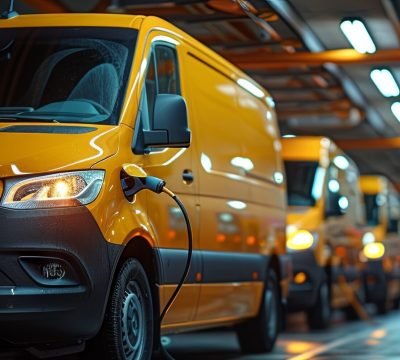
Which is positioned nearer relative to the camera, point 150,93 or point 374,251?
point 150,93

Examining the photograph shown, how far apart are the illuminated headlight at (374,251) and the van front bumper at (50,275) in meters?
15.3

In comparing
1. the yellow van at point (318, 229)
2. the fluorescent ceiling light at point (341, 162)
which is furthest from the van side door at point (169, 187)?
the fluorescent ceiling light at point (341, 162)

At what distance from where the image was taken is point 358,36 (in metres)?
20.9

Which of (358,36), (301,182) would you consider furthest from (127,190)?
(358,36)

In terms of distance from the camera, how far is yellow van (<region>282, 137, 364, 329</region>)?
15906mm

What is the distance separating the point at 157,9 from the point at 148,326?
8102 mm

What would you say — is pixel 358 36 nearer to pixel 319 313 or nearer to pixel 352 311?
pixel 352 311

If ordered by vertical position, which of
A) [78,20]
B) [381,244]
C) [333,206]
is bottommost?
[381,244]

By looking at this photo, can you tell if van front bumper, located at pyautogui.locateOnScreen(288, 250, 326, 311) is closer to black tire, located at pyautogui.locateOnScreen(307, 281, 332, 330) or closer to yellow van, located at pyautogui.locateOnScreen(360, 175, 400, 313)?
black tire, located at pyautogui.locateOnScreen(307, 281, 332, 330)

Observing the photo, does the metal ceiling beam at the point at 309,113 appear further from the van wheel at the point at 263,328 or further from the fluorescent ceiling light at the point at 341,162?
the van wheel at the point at 263,328

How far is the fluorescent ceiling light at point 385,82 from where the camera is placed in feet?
81.5

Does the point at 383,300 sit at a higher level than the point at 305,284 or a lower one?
lower

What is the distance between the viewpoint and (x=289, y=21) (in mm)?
16625

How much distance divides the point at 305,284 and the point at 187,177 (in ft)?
24.5
